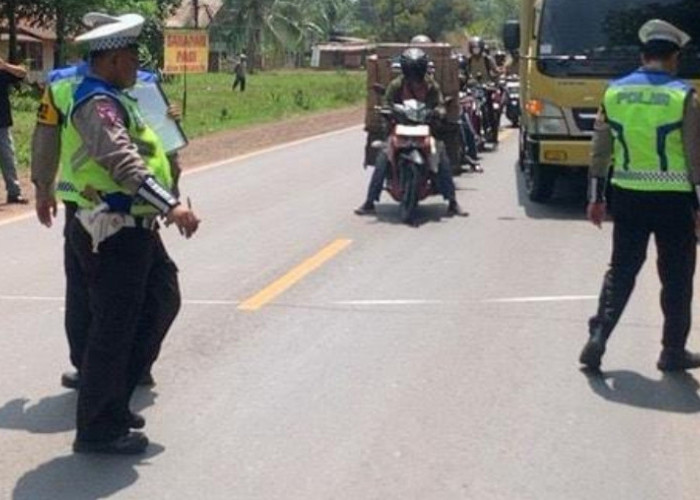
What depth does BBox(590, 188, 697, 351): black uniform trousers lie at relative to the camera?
27.1ft

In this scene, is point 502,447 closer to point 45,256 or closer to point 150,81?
point 150,81

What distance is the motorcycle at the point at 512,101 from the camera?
29175 millimetres

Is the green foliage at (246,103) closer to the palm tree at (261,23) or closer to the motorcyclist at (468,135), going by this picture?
the motorcyclist at (468,135)

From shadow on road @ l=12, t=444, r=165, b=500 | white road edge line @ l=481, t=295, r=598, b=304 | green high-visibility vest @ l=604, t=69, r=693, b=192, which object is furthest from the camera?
white road edge line @ l=481, t=295, r=598, b=304

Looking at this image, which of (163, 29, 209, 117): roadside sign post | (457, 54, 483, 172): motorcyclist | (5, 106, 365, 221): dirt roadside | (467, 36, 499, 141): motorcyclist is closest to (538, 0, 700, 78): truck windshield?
(457, 54, 483, 172): motorcyclist

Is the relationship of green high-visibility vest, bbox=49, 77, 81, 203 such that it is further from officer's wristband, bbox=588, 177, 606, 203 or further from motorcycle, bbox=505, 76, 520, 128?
motorcycle, bbox=505, 76, 520, 128

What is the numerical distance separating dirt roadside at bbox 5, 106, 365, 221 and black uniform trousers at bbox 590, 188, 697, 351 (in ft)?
27.2

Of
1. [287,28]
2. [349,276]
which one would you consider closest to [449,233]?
[349,276]

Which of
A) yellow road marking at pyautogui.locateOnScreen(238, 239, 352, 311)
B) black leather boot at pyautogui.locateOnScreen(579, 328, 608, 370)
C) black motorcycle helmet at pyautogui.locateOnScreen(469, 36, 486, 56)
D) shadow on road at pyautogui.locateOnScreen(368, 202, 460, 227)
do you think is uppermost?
black motorcycle helmet at pyautogui.locateOnScreen(469, 36, 486, 56)

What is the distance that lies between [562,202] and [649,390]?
9.47 meters

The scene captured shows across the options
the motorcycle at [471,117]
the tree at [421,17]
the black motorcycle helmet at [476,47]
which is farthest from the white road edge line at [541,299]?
the tree at [421,17]

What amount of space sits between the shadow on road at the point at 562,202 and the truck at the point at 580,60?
54 cm

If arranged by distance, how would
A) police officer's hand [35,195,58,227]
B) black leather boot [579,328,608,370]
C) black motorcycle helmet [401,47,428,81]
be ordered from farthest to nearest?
black motorcycle helmet [401,47,428,81] → black leather boot [579,328,608,370] → police officer's hand [35,195,58,227]

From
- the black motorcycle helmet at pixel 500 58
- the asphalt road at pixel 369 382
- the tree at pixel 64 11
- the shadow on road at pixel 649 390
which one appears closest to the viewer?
the asphalt road at pixel 369 382
